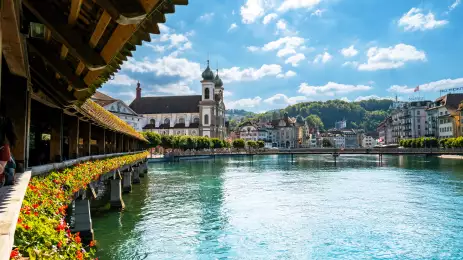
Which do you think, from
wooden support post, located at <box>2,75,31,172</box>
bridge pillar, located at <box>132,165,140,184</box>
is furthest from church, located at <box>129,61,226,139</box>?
wooden support post, located at <box>2,75,31,172</box>

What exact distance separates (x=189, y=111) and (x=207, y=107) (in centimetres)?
1160

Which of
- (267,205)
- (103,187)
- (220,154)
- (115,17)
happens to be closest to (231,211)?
(267,205)

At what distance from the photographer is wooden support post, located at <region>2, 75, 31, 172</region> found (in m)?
11.9

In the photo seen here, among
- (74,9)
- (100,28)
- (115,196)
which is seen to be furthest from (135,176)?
(74,9)

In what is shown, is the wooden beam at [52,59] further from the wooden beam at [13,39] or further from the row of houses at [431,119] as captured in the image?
the row of houses at [431,119]

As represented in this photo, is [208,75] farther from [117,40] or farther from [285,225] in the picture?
[117,40]

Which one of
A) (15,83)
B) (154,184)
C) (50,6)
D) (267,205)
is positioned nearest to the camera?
(50,6)

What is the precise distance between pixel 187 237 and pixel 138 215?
6.51 m

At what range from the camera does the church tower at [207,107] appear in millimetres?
141875

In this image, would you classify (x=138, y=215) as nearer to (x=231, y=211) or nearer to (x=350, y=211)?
(x=231, y=211)

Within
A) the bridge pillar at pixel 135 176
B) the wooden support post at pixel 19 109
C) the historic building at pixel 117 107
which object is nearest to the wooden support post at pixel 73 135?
the wooden support post at pixel 19 109

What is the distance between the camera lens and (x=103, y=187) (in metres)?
37.5

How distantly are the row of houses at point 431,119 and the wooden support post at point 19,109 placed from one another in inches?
4763

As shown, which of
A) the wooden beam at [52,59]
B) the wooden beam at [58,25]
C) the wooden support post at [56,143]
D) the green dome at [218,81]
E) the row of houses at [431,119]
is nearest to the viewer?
the wooden beam at [58,25]
